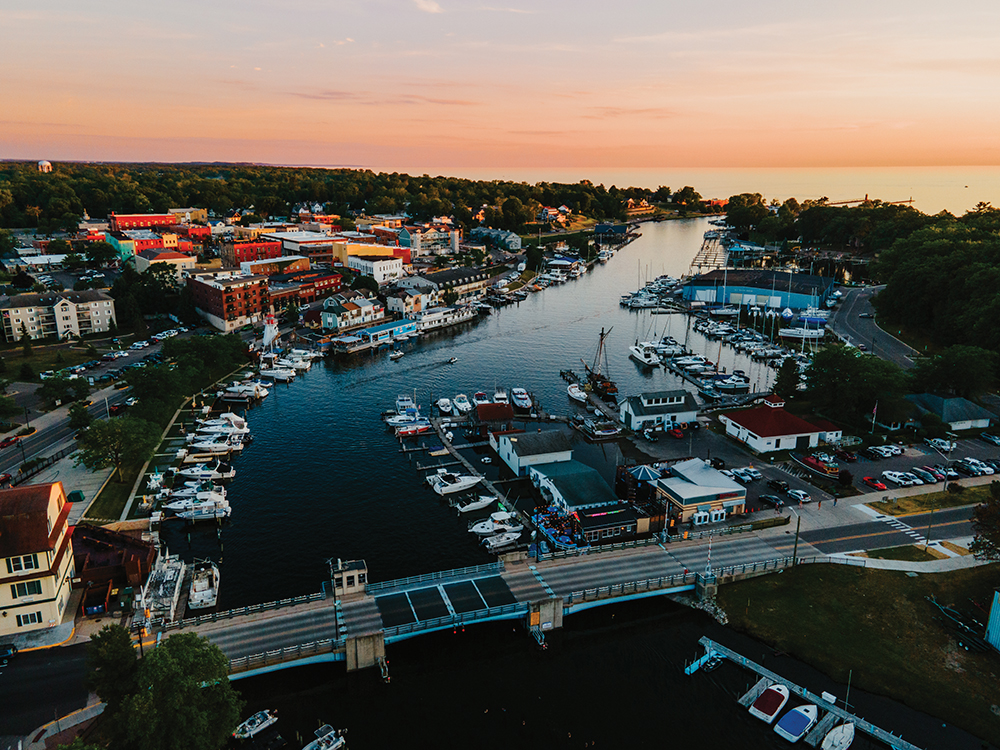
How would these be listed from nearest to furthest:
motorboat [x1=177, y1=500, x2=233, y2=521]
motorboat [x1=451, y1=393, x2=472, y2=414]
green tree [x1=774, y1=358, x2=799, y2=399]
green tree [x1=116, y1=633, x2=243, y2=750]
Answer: green tree [x1=116, y1=633, x2=243, y2=750]
motorboat [x1=177, y1=500, x2=233, y2=521]
green tree [x1=774, y1=358, x2=799, y2=399]
motorboat [x1=451, y1=393, x2=472, y2=414]

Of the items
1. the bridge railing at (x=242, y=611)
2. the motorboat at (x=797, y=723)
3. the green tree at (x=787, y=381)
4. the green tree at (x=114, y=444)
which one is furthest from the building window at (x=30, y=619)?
the green tree at (x=787, y=381)

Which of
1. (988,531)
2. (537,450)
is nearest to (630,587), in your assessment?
(537,450)

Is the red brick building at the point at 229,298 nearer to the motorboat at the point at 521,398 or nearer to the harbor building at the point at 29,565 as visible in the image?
the motorboat at the point at 521,398

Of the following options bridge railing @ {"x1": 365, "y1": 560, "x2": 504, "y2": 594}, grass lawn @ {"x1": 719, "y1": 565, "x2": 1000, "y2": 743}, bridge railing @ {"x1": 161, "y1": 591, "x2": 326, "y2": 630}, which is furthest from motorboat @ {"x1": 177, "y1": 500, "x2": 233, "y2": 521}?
grass lawn @ {"x1": 719, "y1": 565, "x2": 1000, "y2": 743}

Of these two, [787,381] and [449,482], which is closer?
[449,482]

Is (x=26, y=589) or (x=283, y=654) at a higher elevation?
(x=26, y=589)

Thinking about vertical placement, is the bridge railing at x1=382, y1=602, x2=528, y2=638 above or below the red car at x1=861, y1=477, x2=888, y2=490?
below

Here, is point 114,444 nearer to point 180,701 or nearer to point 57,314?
point 180,701

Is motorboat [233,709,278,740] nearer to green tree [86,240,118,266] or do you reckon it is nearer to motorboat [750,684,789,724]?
motorboat [750,684,789,724]
